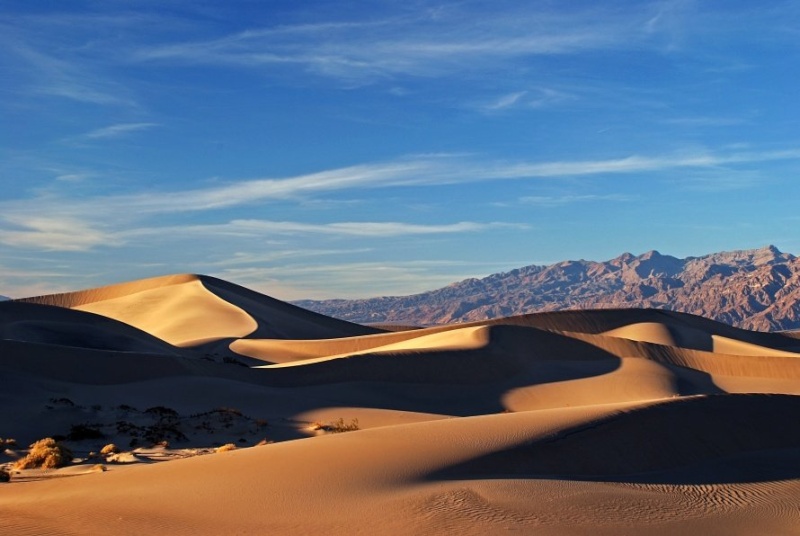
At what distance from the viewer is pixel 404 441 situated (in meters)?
15.6

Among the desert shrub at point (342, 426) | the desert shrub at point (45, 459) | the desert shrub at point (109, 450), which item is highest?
the desert shrub at point (45, 459)

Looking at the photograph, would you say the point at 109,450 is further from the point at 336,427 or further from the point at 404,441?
the point at 404,441

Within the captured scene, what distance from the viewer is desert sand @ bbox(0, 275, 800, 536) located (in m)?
11.3

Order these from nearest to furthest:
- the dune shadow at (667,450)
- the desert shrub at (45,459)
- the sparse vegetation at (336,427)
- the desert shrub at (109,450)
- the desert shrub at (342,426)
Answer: the dune shadow at (667,450), the desert shrub at (45,459), the desert shrub at (109,450), the desert shrub at (342,426), the sparse vegetation at (336,427)

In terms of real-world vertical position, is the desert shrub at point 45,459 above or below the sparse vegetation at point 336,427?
above

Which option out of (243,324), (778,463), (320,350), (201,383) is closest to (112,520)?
(778,463)

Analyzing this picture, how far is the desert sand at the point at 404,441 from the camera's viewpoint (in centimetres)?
1130

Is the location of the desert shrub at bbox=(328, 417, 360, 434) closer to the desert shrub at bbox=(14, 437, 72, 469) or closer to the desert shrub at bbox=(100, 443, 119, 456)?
the desert shrub at bbox=(100, 443, 119, 456)

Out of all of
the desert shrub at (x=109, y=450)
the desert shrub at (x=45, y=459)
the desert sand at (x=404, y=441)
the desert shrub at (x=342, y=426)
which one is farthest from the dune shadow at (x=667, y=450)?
the desert shrub at (x=109, y=450)

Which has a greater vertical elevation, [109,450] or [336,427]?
[109,450]

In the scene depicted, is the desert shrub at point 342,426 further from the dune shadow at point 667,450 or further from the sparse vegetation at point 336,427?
the dune shadow at point 667,450

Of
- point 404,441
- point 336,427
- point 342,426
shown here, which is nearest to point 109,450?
point 336,427

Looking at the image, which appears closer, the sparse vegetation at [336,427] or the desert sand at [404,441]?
the desert sand at [404,441]

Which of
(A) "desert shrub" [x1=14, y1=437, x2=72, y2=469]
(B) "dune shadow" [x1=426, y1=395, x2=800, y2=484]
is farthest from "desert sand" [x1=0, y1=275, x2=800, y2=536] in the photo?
(A) "desert shrub" [x1=14, y1=437, x2=72, y2=469]
